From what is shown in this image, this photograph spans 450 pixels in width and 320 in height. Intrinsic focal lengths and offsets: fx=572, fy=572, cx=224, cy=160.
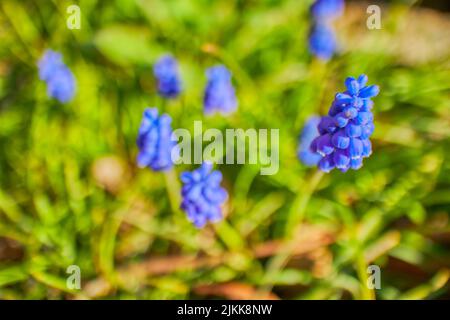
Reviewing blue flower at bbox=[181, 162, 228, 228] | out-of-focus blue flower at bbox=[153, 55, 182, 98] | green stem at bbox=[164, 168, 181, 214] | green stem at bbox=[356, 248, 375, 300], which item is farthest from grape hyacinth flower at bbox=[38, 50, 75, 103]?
green stem at bbox=[356, 248, 375, 300]

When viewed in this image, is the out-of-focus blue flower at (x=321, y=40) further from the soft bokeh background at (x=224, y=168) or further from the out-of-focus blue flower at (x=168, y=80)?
the out-of-focus blue flower at (x=168, y=80)

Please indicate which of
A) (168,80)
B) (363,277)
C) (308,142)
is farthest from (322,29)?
(363,277)

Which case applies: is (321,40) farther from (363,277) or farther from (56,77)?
(56,77)

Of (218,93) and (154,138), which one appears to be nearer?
(154,138)

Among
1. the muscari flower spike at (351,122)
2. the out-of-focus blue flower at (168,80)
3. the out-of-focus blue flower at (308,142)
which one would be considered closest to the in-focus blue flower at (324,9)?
the out-of-focus blue flower at (308,142)

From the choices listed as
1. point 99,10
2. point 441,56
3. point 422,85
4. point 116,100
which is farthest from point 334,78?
point 99,10

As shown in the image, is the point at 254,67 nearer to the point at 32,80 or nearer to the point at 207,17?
the point at 207,17

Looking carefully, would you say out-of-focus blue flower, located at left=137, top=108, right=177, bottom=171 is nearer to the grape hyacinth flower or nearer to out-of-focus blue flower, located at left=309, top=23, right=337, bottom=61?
the grape hyacinth flower
